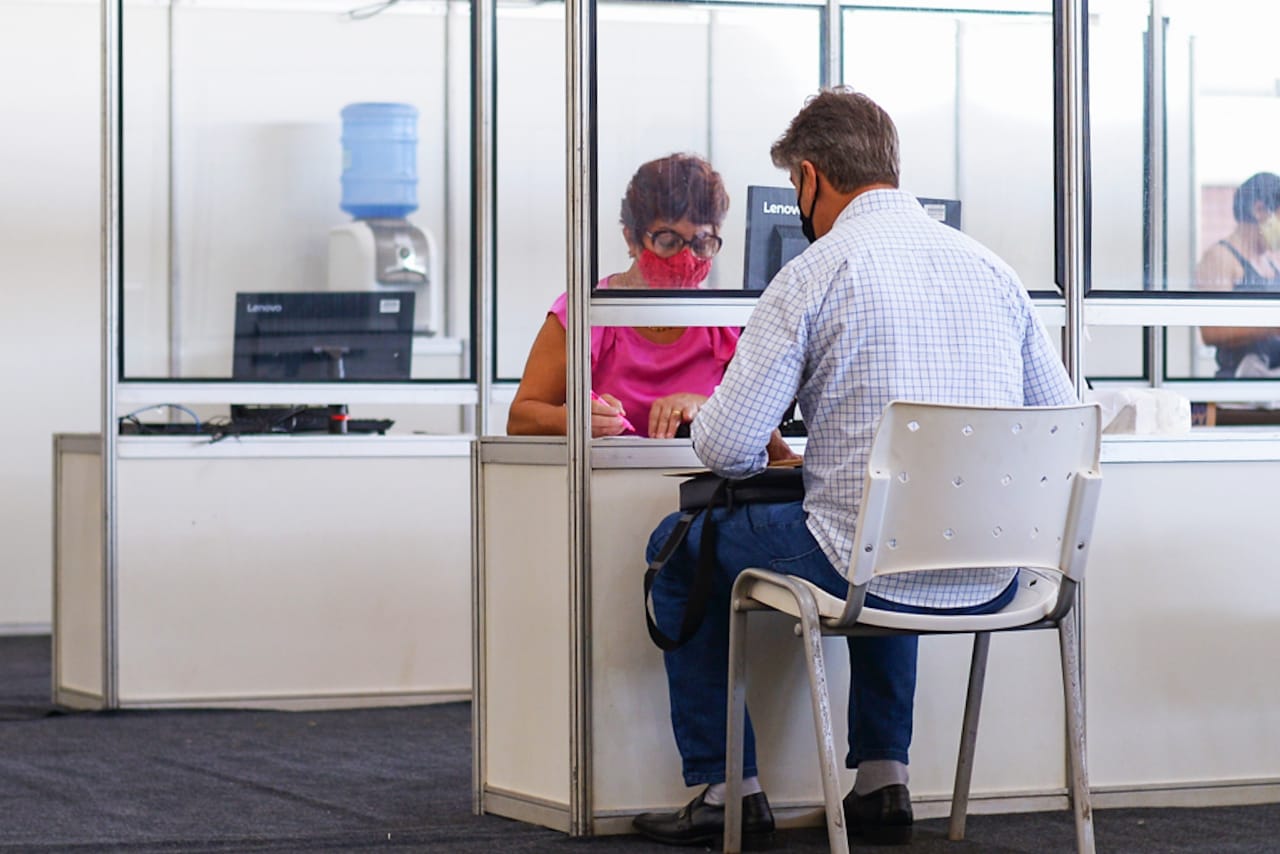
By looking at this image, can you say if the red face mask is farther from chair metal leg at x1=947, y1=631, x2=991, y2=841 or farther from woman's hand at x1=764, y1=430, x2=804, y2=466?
chair metal leg at x1=947, y1=631, x2=991, y2=841

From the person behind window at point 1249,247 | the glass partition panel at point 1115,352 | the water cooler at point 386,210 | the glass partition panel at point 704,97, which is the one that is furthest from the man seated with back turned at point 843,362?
the glass partition panel at point 1115,352

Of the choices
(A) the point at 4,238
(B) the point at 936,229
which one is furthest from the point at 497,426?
(B) the point at 936,229

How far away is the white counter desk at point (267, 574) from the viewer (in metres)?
4.07

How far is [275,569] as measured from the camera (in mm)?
4141

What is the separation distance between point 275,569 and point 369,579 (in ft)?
0.79

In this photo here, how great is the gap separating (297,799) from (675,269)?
3.91 feet

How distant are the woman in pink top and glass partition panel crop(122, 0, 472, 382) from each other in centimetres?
152

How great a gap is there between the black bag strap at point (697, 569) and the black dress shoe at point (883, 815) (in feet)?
1.35

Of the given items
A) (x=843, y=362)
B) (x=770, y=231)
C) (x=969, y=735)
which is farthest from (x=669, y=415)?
(x=969, y=735)

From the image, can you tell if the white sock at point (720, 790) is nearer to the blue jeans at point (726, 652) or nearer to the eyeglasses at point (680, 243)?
the blue jeans at point (726, 652)

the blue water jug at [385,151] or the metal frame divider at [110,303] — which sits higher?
the blue water jug at [385,151]

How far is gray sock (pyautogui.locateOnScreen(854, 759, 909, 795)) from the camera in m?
2.59

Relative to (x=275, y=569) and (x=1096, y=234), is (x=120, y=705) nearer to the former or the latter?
(x=275, y=569)

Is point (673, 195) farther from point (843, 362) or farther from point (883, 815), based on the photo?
point (883, 815)
